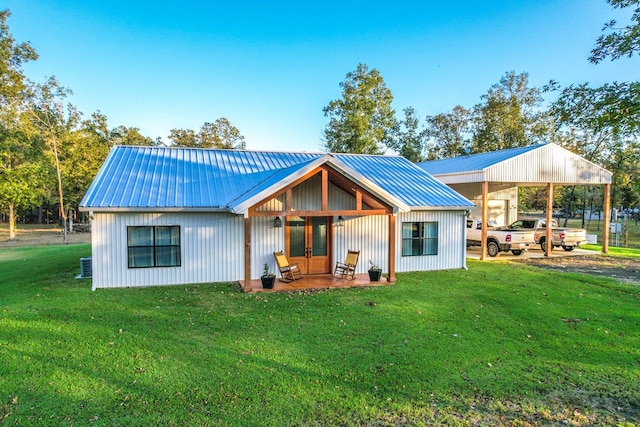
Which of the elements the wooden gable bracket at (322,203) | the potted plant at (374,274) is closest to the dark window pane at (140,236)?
the wooden gable bracket at (322,203)

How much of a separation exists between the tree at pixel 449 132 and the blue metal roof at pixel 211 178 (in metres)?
27.6

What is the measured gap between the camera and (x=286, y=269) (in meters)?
10.8

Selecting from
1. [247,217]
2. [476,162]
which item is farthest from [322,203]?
[476,162]

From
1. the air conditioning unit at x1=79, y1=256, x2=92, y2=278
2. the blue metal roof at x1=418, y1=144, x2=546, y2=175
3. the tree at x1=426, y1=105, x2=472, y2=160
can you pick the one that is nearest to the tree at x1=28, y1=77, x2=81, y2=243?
the air conditioning unit at x1=79, y1=256, x2=92, y2=278

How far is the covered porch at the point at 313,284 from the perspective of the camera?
32.8ft

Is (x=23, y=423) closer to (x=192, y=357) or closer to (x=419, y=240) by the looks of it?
(x=192, y=357)

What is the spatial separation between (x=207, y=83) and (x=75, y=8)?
751cm

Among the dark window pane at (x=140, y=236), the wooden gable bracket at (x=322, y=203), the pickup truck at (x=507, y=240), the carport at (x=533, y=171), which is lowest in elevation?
the pickup truck at (x=507, y=240)

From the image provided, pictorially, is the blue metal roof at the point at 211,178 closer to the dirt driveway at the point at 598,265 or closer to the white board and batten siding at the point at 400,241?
the white board and batten siding at the point at 400,241

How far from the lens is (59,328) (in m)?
6.65

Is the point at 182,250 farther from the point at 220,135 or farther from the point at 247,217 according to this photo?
the point at 220,135

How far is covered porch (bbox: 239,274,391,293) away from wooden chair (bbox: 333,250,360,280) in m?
0.19

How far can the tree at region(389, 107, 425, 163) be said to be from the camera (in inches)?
1574

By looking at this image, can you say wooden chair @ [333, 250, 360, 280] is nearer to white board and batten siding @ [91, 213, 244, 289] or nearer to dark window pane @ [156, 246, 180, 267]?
white board and batten siding @ [91, 213, 244, 289]
